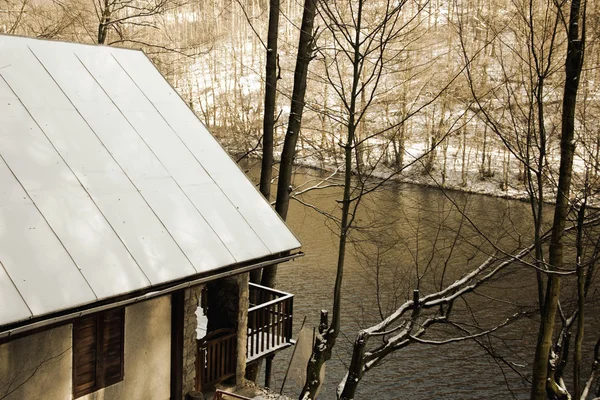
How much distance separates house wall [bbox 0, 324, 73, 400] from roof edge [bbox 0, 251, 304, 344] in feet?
1.78

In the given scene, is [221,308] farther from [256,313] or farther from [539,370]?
[539,370]

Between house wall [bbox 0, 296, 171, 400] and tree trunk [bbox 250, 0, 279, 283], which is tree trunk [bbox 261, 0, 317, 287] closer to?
tree trunk [bbox 250, 0, 279, 283]

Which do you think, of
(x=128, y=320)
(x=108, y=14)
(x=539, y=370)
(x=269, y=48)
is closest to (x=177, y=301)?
(x=128, y=320)

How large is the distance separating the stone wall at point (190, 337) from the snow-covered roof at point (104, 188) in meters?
1.11

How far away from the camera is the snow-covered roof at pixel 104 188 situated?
678cm

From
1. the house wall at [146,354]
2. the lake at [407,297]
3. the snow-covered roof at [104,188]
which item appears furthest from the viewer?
the lake at [407,297]

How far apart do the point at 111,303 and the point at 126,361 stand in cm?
179

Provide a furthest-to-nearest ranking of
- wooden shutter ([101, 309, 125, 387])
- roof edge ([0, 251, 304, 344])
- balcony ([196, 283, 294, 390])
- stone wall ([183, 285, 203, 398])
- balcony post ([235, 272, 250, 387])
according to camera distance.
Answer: balcony post ([235, 272, 250, 387]), balcony ([196, 283, 294, 390]), stone wall ([183, 285, 203, 398]), wooden shutter ([101, 309, 125, 387]), roof edge ([0, 251, 304, 344])

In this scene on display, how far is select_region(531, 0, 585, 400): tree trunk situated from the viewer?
323 inches

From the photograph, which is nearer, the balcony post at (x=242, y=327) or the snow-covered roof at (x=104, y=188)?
the snow-covered roof at (x=104, y=188)

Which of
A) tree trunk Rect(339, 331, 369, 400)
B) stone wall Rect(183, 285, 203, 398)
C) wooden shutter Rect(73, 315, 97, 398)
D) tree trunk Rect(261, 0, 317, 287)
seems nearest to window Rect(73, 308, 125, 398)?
wooden shutter Rect(73, 315, 97, 398)

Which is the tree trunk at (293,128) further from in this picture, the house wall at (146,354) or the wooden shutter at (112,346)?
the wooden shutter at (112,346)

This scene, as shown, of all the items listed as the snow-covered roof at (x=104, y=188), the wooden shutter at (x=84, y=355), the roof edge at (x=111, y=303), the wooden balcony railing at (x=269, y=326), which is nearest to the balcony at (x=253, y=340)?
the wooden balcony railing at (x=269, y=326)

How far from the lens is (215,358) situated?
1028cm
